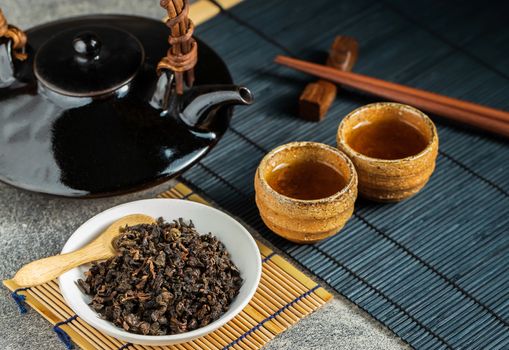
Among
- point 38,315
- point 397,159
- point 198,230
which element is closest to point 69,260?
point 38,315

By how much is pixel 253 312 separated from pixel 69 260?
34 centimetres

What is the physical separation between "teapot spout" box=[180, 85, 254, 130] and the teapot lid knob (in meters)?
0.20

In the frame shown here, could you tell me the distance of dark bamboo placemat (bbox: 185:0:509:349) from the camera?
1558 mm

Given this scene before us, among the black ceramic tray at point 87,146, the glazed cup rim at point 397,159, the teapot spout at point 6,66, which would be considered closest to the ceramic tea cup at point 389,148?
the glazed cup rim at point 397,159

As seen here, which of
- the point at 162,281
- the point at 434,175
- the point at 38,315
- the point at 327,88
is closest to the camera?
the point at 162,281

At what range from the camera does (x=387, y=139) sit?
1.72 metres

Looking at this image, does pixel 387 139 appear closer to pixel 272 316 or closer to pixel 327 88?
pixel 327 88

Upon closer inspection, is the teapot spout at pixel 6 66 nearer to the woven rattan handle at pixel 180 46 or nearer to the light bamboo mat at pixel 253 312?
the woven rattan handle at pixel 180 46

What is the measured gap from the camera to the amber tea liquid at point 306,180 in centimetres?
161

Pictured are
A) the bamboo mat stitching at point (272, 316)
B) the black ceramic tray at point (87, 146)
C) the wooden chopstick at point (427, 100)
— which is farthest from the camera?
the wooden chopstick at point (427, 100)

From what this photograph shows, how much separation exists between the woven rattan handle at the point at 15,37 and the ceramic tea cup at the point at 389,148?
0.66 m

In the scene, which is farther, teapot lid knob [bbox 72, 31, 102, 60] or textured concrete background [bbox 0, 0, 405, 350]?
teapot lid knob [bbox 72, 31, 102, 60]

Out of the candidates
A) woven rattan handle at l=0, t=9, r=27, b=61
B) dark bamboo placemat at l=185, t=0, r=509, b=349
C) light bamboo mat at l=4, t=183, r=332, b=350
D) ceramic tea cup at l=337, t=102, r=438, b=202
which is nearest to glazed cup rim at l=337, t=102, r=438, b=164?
ceramic tea cup at l=337, t=102, r=438, b=202

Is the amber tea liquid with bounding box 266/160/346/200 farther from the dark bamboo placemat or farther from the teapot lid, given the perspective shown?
the teapot lid
